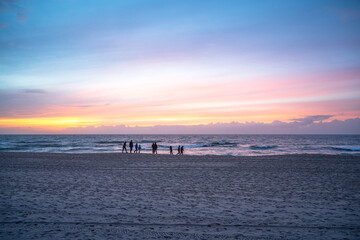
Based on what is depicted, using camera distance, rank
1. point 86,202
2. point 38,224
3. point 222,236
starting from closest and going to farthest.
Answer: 1. point 222,236
2. point 38,224
3. point 86,202

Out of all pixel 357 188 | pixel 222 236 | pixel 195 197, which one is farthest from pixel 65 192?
pixel 357 188

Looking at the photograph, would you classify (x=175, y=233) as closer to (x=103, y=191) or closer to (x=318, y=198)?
(x=103, y=191)

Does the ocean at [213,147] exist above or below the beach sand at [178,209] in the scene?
below

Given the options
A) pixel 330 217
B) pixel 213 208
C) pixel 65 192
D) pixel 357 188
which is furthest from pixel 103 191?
pixel 357 188

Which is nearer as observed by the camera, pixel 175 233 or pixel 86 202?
pixel 175 233

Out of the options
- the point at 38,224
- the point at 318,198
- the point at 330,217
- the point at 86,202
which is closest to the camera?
the point at 38,224

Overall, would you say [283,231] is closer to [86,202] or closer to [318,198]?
[318,198]

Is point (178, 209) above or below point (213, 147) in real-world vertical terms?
above

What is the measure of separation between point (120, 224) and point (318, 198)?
24.9 ft

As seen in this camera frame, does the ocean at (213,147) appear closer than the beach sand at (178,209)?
No

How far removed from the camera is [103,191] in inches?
417

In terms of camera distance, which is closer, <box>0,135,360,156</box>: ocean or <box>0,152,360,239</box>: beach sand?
<box>0,152,360,239</box>: beach sand

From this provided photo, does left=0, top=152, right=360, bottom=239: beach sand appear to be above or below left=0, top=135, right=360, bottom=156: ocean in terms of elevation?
above

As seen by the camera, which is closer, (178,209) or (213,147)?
(178,209)
